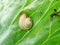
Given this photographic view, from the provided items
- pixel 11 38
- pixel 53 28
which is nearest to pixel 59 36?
pixel 53 28

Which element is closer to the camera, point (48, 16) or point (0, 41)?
point (48, 16)

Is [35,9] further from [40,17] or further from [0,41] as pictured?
[0,41]

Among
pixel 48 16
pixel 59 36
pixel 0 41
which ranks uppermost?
pixel 0 41
